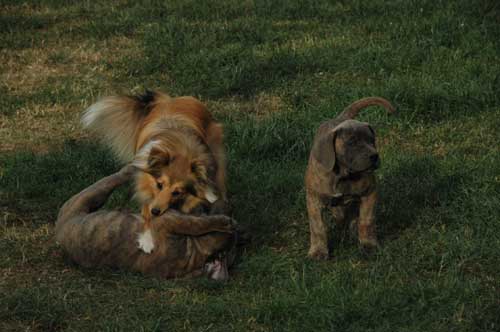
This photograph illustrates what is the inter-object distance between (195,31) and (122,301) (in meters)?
5.93

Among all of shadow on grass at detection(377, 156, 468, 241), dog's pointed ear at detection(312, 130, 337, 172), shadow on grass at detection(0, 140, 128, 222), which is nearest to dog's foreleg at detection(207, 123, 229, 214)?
dog's pointed ear at detection(312, 130, 337, 172)

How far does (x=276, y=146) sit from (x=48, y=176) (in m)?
2.03

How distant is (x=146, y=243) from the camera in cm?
639

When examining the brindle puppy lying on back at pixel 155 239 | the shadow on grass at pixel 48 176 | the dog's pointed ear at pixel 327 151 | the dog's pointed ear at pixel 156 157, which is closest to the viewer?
the brindle puppy lying on back at pixel 155 239

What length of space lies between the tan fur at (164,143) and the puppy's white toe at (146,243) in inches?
3.5

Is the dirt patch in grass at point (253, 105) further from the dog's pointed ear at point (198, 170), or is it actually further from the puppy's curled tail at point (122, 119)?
the dog's pointed ear at point (198, 170)

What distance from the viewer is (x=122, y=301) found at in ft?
19.9

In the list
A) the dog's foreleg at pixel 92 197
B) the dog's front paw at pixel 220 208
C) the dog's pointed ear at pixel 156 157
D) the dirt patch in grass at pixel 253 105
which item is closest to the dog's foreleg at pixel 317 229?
the dog's front paw at pixel 220 208

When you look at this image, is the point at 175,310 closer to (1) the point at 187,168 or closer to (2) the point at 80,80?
(1) the point at 187,168

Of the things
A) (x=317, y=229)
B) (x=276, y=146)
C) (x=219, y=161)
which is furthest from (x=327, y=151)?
(x=276, y=146)

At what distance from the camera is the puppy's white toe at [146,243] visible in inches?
251

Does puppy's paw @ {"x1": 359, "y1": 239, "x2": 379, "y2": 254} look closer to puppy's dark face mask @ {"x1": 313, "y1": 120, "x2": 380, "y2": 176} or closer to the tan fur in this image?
puppy's dark face mask @ {"x1": 313, "y1": 120, "x2": 380, "y2": 176}

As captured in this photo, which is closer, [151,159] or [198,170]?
[151,159]

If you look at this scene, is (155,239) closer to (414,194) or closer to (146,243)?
(146,243)
